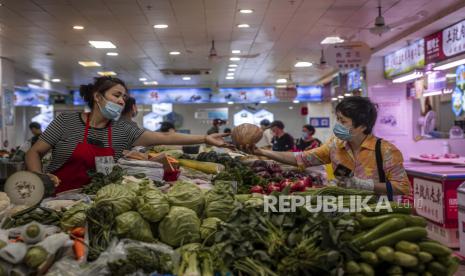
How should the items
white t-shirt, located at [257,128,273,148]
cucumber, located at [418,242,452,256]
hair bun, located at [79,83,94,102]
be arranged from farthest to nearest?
white t-shirt, located at [257,128,273,148]
hair bun, located at [79,83,94,102]
cucumber, located at [418,242,452,256]

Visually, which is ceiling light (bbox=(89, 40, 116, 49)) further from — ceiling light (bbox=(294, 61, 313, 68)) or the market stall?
the market stall

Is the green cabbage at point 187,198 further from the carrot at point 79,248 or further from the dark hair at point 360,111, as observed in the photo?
the dark hair at point 360,111

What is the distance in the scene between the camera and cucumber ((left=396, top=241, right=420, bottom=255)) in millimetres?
1965

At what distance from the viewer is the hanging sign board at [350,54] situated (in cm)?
1014

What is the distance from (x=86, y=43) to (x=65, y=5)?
3.44 m

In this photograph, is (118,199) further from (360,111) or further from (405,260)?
(360,111)

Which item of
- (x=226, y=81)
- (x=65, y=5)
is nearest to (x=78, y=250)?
(x=65, y=5)

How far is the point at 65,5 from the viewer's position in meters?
8.23

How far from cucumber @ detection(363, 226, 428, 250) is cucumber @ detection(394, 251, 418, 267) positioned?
4.0 inches

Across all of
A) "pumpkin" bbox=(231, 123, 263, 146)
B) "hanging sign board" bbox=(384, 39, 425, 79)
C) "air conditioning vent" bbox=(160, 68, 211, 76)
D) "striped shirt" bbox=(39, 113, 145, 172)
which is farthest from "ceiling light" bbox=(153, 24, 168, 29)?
"pumpkin" bbox=(231, 123, 263, 146)

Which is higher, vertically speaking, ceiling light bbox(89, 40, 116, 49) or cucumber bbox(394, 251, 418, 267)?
ceiling light bbox(89, 40, 116, 49)

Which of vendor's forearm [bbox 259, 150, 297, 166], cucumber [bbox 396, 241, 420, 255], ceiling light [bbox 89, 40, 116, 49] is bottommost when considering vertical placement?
cucumber [bbox 396, 241, 420, 255]

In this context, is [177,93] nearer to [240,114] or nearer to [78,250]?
[240,114]

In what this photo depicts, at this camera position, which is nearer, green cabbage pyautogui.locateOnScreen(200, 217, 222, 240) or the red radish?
green cabbage pyautogui.locateOnScreen(200, 217, 222, 240)
